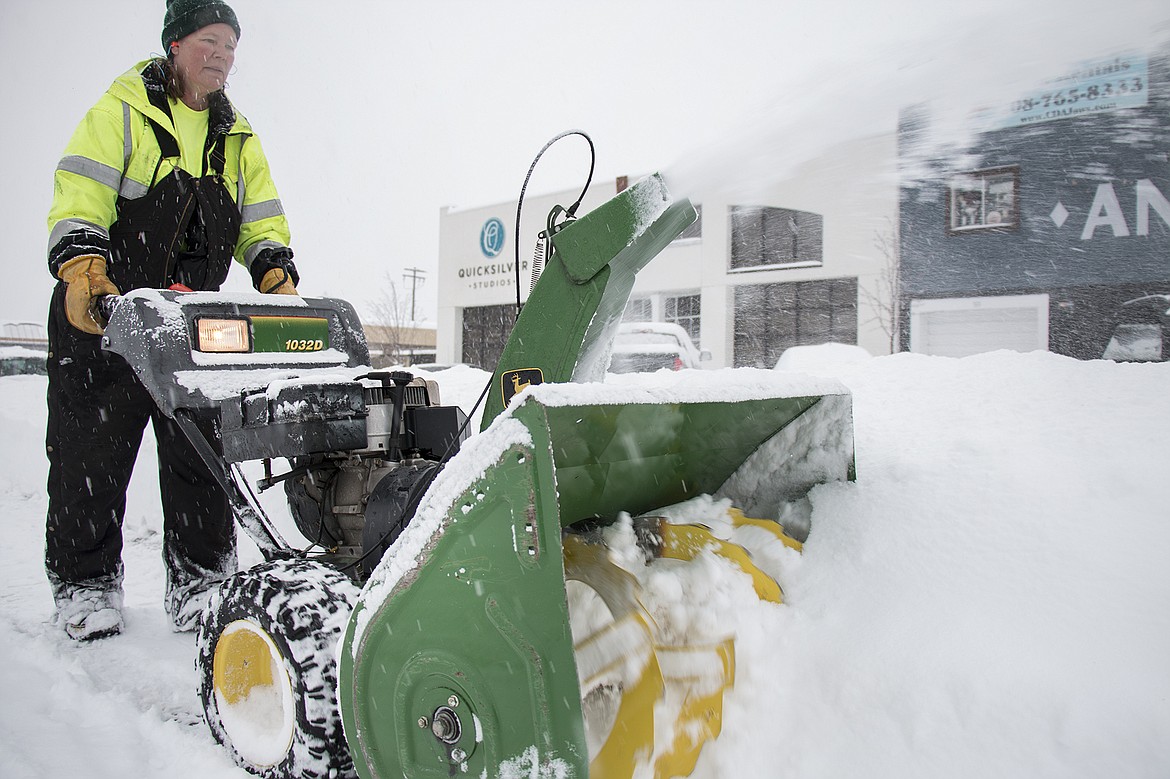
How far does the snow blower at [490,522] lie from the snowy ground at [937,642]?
0.14 meters

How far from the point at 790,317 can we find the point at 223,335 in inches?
764

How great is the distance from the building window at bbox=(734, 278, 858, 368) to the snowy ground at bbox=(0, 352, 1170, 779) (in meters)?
16.6

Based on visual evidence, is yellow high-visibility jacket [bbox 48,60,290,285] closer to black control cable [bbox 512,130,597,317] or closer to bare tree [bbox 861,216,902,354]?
black control cable [bbox 512,130,597,317]

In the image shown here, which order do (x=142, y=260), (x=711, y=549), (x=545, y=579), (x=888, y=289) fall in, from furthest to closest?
(x=888, y=289)
(x=142, y=260)
(x=711, y=549)
(x=545, y=579)

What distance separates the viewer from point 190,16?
2631mm

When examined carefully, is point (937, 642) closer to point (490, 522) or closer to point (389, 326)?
point (490, 522)

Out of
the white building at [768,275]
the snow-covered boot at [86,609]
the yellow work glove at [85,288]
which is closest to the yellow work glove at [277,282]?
the yellow work glove at [85,288]

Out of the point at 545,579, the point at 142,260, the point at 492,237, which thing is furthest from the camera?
the point at 492,237

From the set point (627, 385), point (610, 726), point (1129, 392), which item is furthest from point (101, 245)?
A: point (1129, 392)

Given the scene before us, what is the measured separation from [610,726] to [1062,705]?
34.5 inches

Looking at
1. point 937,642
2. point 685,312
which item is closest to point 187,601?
point 937,642

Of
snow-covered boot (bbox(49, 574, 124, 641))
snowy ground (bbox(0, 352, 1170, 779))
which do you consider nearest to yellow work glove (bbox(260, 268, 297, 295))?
snow-covered boot (bbox(49, 574, 124, 641))

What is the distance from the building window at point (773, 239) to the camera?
20188mm

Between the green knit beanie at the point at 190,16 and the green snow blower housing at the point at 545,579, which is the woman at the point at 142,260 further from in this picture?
the green snow blower housing at the point at 545,579
